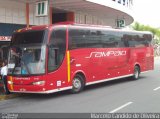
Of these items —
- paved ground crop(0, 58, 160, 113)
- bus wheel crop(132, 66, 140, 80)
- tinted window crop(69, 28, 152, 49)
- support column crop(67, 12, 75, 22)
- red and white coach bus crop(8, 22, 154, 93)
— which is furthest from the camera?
support column crop(67, 12, 75, 22)

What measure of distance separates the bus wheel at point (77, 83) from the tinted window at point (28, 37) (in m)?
2.53

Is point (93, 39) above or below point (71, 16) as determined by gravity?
below

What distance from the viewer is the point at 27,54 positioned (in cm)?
1410

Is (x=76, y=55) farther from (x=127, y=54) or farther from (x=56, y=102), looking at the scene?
(x=127, y=54)

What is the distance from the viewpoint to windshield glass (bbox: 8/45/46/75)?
45.0 ft

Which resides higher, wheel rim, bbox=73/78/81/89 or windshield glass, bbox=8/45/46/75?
windshield glass, bbox=8/45/46/75

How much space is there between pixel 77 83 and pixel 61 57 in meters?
1.72

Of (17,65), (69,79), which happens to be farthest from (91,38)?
(17,65)

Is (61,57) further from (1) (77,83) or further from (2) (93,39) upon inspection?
(2) (93,39)

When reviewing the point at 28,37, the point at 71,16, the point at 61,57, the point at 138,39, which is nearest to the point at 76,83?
the point at 61,57

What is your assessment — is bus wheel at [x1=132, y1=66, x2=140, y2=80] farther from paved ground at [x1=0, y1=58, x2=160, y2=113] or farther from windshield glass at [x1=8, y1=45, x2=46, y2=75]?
windshield glass at [x1=8, y1=45, x2=46, y2=75]

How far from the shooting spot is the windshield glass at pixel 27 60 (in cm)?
1371

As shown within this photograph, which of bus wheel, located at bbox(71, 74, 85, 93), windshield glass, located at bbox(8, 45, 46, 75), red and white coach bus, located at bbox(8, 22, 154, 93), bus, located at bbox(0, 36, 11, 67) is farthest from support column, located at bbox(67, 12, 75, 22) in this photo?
windshield glass, located at bbox(8, 45, 46, 75)

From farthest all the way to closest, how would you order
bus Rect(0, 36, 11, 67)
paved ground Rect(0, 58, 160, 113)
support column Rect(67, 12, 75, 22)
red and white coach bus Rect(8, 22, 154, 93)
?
support column Rect(67, 12, 75, 22)
bus Rect(0, 36, 11, 67)
red and white coach bus Rect(8, 22, 154, 93)
paved ground Rect(0, 58, 160, 113)
